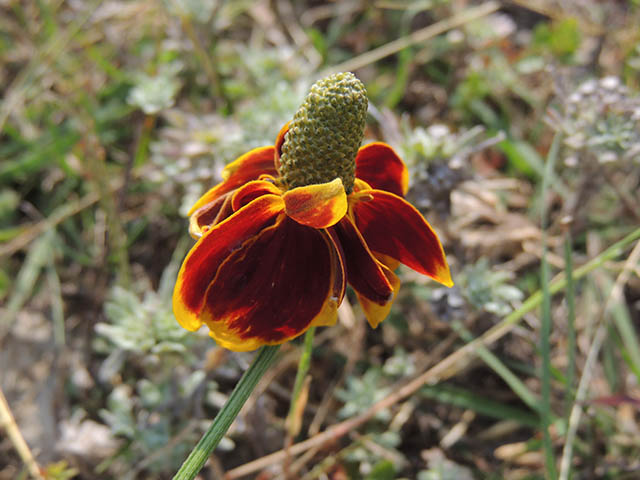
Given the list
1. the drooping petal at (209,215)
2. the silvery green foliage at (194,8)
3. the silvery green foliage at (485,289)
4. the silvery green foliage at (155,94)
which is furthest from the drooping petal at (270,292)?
the silvery green foliage at (194,8)

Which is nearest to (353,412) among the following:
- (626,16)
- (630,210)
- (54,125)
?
(630,210)

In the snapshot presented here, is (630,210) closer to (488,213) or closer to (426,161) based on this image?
(488,213)

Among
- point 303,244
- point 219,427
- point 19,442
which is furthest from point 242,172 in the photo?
point 19,442

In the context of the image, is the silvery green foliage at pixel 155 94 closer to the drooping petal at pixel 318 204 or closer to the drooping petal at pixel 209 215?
the drooping petal at pixel 209 215

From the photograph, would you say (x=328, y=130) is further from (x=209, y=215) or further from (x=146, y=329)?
(x=146, y=329)

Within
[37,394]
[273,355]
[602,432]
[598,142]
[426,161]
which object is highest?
[273,355]

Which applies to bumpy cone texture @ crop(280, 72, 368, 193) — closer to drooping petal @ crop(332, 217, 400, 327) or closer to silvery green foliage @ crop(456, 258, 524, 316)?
drooping petal @ crop(332, 217, 400, 327)
